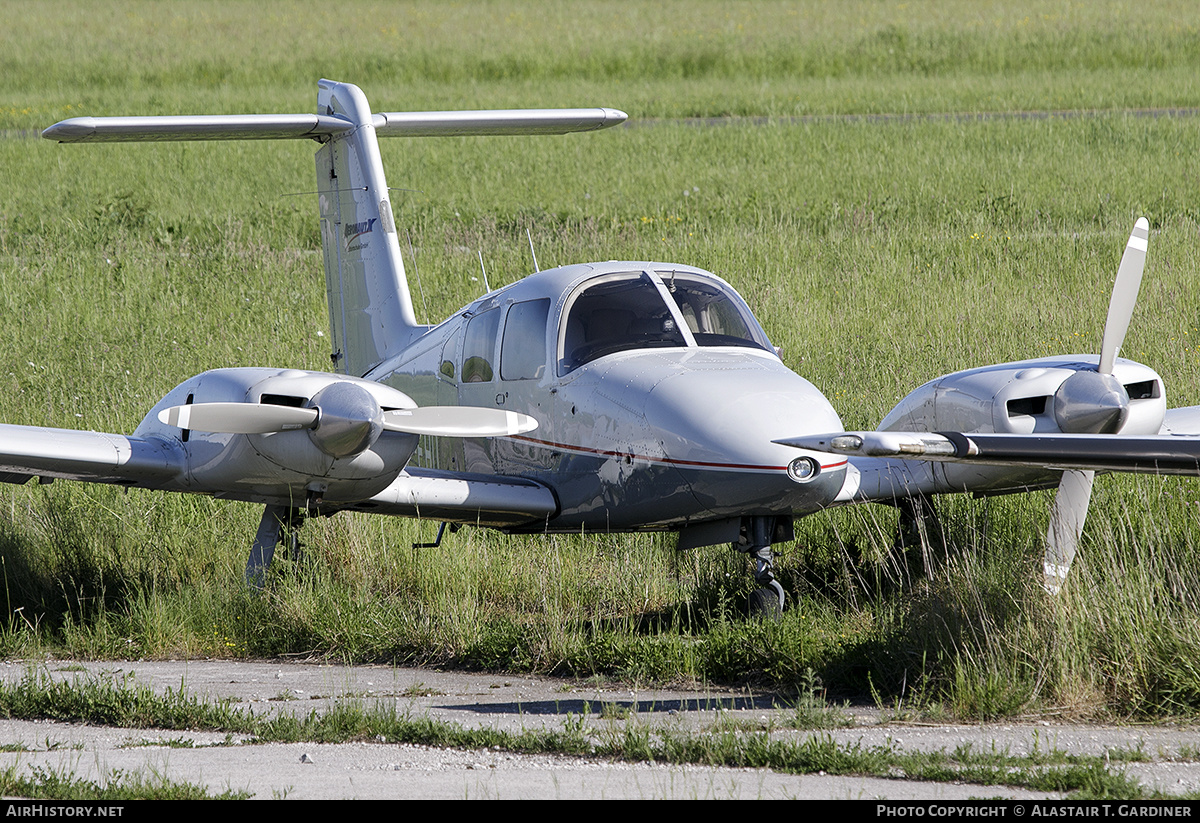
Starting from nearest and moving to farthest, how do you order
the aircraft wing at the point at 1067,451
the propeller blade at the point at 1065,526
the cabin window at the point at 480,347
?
1. the aircraft wing at the point at 1067,451
2. the propeller blade at the point at 1065,526
3. the cabin window at the point at 480,347

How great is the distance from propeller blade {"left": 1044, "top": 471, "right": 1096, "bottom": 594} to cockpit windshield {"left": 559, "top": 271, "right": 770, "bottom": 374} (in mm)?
2131

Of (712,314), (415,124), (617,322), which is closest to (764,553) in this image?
(712,314)

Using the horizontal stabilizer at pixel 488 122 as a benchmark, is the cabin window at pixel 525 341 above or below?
below

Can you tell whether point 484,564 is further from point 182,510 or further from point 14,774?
point 14,774

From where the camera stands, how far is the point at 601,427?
7.87m

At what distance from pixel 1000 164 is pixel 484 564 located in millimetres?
19329

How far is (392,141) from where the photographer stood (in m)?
32.4

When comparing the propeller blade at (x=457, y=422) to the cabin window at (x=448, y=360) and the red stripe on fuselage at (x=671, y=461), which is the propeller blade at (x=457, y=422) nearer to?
the red stripe on fuselage at (x=671, y=461)

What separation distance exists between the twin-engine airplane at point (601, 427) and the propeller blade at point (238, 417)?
12 millimetres

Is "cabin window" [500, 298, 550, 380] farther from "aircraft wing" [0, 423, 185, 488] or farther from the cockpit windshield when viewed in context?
"aircraft wing" [0, 423, 185, 488]

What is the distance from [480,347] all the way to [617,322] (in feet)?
4.22

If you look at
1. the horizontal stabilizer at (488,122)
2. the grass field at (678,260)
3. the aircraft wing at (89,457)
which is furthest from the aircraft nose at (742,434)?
the horizontal stabilizer at (488,122)

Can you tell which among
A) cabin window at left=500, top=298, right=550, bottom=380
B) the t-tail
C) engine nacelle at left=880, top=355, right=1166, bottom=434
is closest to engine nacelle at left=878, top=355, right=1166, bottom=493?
engine nacelle at left=880, top=355, right=1166, bottom=434

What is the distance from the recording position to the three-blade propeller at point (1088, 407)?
7.20 metres
